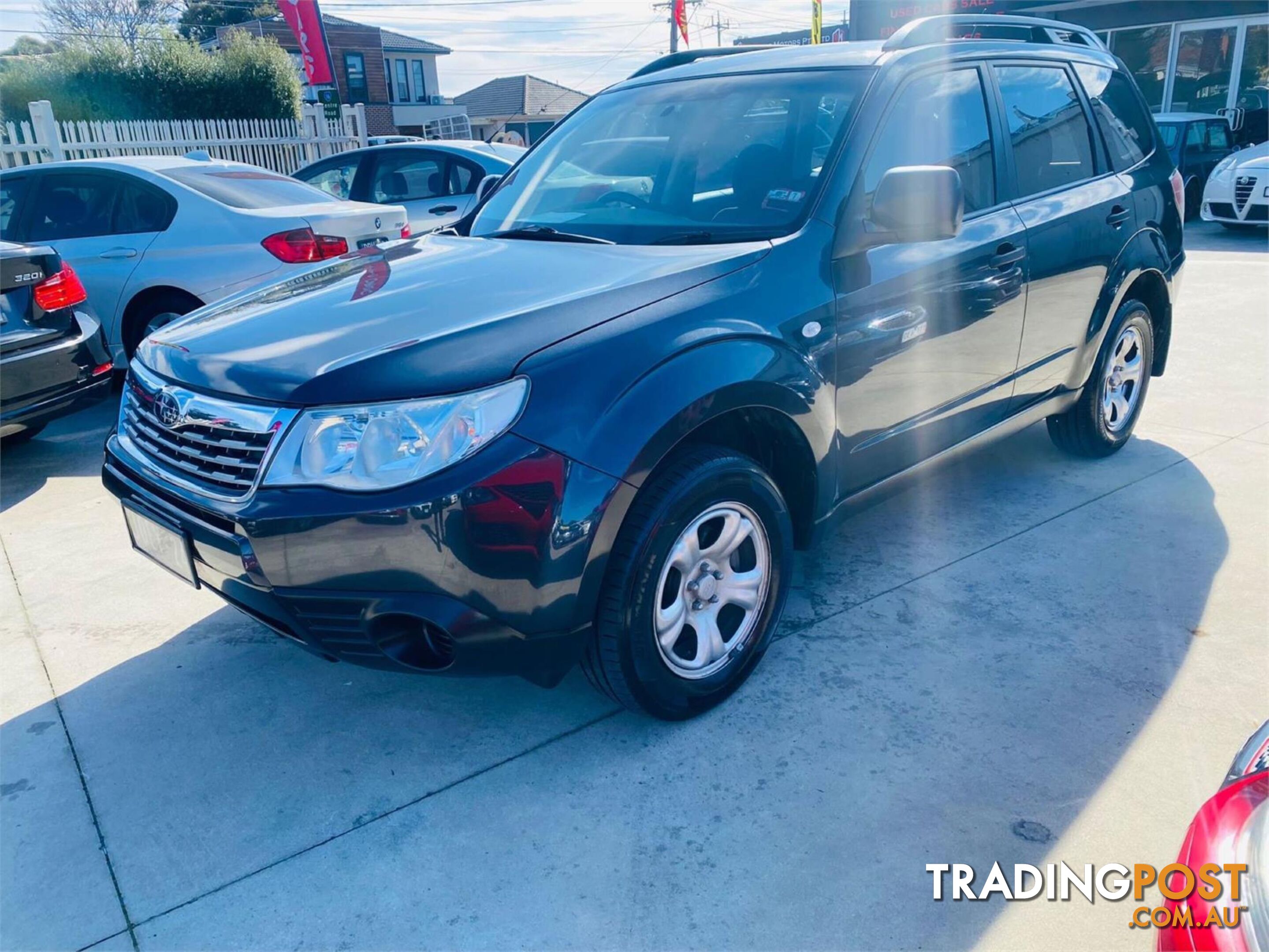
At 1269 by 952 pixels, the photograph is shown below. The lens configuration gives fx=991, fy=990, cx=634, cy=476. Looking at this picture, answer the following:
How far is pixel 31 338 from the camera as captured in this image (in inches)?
188

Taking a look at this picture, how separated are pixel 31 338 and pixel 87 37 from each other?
27358mm

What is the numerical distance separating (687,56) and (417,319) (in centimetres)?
210

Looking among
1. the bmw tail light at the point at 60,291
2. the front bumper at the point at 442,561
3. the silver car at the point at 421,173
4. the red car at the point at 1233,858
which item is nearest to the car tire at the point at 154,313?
the bmw tail light at the point at 60,291

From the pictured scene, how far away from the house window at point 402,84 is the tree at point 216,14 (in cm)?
670

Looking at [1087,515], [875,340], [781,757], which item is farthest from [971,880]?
[1087,515]

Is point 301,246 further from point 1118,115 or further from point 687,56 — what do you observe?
point 1118,115

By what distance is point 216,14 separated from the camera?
1981 inches

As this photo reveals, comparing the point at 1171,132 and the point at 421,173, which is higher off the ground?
the point at 421,173

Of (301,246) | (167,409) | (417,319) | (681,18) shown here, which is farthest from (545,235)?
(681,18)

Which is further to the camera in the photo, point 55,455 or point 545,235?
point 55,455

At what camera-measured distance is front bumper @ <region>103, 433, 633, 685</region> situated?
2.19 metres

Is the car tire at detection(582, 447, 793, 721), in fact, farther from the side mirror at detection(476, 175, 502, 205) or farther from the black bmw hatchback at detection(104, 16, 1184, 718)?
the side mirror at detection(476, 175, 502, 205)

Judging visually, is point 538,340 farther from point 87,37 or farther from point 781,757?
point 87,37

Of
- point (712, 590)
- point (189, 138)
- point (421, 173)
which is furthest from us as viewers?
point (189, 138)
